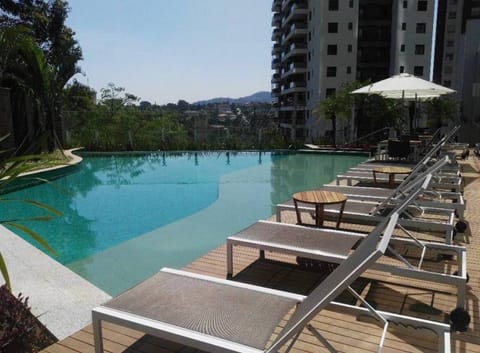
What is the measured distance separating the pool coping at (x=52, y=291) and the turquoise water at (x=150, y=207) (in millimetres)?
771

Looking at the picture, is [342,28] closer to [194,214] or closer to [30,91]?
[30,91]

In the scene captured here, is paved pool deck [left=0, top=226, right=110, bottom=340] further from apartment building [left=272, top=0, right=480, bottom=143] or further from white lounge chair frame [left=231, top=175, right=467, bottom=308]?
apartment building [left=272, top=0, right=480, bottom=143]

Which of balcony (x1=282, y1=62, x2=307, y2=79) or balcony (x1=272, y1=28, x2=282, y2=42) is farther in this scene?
balcony (x1=272, y1=28, x2=282, y2=42)

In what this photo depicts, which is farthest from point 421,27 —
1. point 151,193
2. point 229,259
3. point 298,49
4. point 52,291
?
point 52,291

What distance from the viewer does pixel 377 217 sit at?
4387 mm

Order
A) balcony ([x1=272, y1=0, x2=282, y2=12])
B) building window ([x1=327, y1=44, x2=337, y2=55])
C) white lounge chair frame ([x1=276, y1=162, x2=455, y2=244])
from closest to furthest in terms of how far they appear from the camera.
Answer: white lounge chair frame ([x1=276, y1=162, x2=455, y2=244]) < building window ([x1=327, y1=44, x2=337, y2=55]) < balcony ([x1=272, y1=0, x2=282, y2=12])

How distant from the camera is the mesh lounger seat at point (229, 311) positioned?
5.98ft

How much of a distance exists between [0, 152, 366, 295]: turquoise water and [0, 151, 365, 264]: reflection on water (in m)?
0.02

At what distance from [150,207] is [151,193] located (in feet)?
5.08

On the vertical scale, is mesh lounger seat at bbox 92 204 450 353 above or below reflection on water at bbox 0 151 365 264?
above

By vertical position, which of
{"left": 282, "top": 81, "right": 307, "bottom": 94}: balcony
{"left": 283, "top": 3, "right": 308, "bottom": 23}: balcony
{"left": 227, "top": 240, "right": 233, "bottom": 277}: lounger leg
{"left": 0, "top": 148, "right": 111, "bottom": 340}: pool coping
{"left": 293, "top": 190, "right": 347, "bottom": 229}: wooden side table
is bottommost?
{"left": 0, "top": 148, "right": 111, "bottom": 340}: pool coping

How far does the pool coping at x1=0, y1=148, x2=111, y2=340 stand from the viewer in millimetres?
2963

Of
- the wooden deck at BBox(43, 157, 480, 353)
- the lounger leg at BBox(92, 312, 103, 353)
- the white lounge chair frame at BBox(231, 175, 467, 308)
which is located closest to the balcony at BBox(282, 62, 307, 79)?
the wooden deck at BBox(43, 157, 480, 353)

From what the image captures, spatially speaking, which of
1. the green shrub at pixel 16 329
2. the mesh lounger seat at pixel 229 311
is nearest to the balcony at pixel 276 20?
the mesh lounger seat at pixel 229 311
